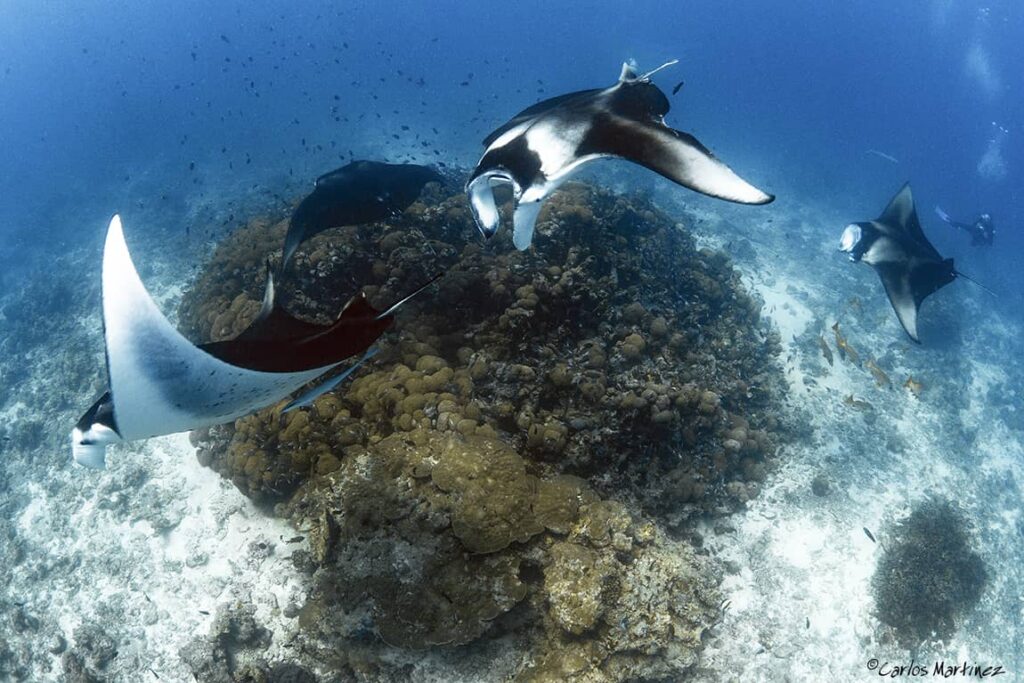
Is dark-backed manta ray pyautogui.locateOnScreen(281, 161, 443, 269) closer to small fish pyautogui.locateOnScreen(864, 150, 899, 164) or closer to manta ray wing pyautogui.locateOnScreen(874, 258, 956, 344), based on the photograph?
manta ray wing pyautogui.locateOnScreen(874, 258, 956, 344)

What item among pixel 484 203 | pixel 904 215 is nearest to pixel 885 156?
pixel 904 215

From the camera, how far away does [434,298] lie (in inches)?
253

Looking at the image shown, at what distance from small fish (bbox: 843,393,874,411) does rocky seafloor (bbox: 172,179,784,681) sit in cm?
166

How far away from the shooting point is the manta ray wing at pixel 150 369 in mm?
1843

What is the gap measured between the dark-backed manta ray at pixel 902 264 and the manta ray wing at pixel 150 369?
885 cm

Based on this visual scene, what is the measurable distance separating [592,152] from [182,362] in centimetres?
291

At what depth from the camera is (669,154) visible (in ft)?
11.6

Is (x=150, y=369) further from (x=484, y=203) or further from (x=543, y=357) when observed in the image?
(x=543, y=357)

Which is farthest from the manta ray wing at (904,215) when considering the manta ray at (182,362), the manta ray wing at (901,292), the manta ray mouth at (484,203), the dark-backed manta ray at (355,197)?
the manta ray at (182,362)

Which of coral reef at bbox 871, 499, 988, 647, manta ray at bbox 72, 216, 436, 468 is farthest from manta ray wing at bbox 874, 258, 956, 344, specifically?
manta ray at bbox 72, 216, 436, 468

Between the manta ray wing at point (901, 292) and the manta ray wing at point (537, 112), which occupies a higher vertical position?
the manta ray wing at point (537, 112)

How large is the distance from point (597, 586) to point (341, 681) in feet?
8.11

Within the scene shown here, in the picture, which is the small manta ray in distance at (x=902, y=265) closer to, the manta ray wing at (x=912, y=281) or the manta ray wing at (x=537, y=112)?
the manta ray wing at (x=912, y=281)

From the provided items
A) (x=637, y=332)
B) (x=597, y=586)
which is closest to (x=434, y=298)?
(x=637, y=332)
